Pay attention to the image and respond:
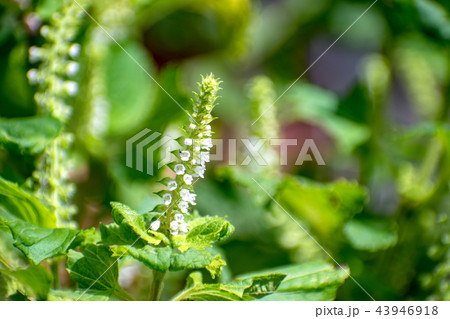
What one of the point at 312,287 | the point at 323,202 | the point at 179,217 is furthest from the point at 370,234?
the point at 179,217

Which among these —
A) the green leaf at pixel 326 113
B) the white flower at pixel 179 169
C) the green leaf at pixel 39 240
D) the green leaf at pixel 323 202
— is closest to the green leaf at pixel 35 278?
the green leaf at pixel 39 240

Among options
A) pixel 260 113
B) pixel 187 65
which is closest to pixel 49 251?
pixel 260 113

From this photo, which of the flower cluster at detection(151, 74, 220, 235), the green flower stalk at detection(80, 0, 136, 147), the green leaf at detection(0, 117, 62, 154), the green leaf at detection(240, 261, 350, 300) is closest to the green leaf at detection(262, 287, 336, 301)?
the green leaf at detection(240, 261, 350, 300)

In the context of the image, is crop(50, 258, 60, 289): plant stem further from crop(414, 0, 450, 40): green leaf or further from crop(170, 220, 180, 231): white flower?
crop(414, 0, 450, 40): green leaf

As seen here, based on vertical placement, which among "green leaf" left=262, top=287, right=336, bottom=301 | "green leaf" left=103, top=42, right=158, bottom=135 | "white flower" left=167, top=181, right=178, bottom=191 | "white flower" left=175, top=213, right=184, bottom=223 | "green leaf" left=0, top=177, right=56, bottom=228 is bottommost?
"green leaf" left=262, top=287, right=336, bottom=301

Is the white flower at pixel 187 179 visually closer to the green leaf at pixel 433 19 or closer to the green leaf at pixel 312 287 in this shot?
the green leaf at pixel 312 287
